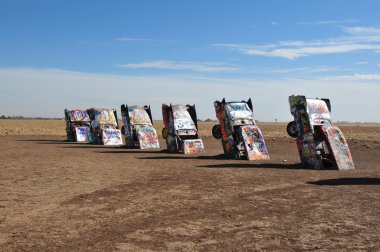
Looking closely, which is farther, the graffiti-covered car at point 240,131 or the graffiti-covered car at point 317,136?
the graffiti-covered car at point 240,131

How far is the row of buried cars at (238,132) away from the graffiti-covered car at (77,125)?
2.65 meters

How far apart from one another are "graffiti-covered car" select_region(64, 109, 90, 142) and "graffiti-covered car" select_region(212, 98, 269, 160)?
13.9 meters

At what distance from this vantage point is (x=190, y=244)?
18.7 ft

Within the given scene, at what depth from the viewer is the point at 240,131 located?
17125mm

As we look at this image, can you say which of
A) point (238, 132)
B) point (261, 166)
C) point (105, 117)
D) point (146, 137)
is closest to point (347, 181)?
point (261, 166)

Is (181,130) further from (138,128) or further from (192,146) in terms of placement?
(138,128)

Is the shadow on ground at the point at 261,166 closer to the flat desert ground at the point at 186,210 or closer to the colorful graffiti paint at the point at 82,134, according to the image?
the flat desert ground at the point at 186,210

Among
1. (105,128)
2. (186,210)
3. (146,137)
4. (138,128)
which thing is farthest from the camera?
(105,128)

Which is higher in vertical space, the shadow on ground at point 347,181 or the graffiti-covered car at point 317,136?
the graffiti-covered car at point 317,136

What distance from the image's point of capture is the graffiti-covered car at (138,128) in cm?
2320

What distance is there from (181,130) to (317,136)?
7233mm

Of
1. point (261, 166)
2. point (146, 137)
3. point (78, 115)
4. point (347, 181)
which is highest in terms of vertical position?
point (78, 115)

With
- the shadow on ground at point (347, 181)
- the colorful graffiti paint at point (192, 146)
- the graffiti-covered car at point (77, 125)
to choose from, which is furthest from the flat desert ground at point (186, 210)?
the graffiti-covered car at point (77, 125)

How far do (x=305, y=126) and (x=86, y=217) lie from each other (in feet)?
31.9
